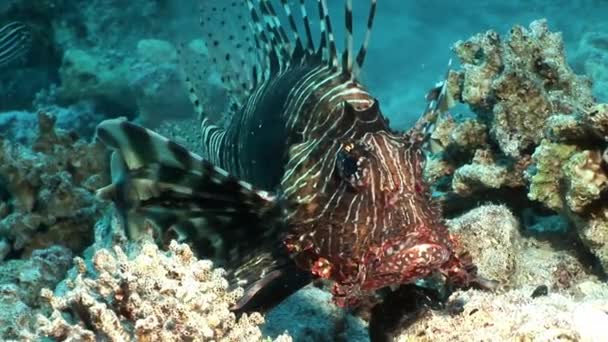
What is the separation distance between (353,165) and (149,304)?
104cm

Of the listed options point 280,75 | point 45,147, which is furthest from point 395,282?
point 45,147

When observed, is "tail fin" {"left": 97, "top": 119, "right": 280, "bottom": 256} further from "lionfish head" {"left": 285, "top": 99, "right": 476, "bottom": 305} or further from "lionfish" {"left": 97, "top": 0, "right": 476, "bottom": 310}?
"lionfish head" {"left": 285, "top": 99, "right": 476, "bottom": 305}

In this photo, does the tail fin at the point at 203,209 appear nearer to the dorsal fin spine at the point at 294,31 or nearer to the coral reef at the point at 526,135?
the dorsal fin spine at the point at 294,31

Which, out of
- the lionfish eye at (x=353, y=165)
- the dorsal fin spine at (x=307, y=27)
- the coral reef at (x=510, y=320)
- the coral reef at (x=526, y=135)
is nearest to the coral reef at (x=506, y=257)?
the coral reef at (x=526, y=135)

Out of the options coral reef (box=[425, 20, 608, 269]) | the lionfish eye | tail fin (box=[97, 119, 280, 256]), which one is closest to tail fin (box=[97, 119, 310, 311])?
tail fin (box=[97, 119, 280, 256])

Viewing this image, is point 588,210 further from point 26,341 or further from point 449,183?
point 26,341

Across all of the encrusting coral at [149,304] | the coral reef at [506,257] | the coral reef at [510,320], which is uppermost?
the coral reef at [506,257]

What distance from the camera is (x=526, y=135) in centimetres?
394

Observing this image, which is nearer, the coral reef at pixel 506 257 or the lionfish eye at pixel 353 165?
the lionfish eye at pixel 353 165

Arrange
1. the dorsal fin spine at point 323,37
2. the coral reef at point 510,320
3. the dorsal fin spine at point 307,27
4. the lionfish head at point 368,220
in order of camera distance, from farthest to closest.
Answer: the dorsal fin spine at point 307,27 → the dorsal fin spine at point 323,37 → the lionfish head at point 368,220 → the coral reef at point 510,320

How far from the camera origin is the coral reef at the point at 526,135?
10.8ft

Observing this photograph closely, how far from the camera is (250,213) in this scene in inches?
113

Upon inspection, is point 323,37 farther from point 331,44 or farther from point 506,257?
point 506,257

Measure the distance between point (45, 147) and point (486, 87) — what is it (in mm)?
4300
